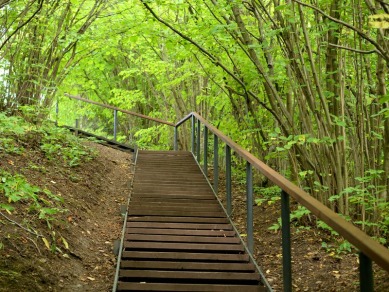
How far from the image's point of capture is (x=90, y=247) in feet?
15.8

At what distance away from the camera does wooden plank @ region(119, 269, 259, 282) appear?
150 inches

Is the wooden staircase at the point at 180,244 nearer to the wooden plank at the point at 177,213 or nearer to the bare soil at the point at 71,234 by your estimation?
the wooden plank at the point at 177,213

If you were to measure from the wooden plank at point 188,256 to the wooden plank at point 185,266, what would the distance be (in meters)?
0.15

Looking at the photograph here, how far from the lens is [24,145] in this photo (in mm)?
6652

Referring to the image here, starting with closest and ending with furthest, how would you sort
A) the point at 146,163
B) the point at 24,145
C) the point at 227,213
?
1. the point at 227,213
2. the point at 24,145
3. the point at 146,163

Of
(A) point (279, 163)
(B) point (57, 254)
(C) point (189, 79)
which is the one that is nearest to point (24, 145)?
(B) point (57, 254)

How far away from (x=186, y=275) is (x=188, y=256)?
1.46 feet

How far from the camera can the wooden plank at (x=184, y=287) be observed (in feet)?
11.7

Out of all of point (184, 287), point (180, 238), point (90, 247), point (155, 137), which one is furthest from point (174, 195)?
point (155, 137)

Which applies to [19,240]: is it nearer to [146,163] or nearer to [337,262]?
[337,262]

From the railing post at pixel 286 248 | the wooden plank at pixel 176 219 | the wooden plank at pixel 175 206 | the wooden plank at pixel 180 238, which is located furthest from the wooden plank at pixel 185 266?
the wooden plank at pixel 175 206

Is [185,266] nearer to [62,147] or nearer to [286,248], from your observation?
[286,248]

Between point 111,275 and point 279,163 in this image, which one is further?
point 279,163

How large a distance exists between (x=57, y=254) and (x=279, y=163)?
4.66m
